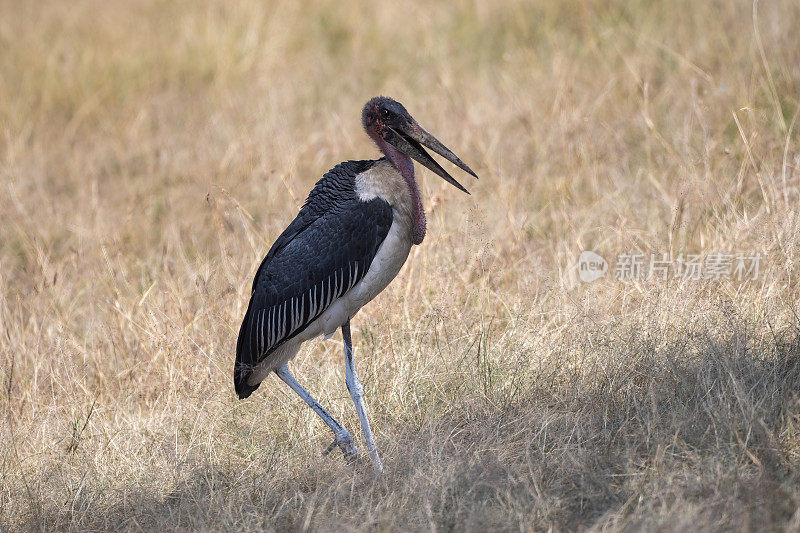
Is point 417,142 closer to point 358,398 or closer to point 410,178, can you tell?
point 410,178

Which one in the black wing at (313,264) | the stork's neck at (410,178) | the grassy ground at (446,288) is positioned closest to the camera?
the grassy ground at (446,288)

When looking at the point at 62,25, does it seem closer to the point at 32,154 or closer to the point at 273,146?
the point at 32,154

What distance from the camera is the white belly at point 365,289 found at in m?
3.31

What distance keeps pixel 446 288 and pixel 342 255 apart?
3.30 feet

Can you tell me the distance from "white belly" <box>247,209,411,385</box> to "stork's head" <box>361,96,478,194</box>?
0.27 meters

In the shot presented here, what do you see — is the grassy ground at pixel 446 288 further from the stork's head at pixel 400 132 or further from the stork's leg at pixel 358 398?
the stork's head at pixel 400 132

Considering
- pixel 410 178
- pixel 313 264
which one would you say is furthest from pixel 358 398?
pixel 410 178

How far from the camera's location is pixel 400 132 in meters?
3.45

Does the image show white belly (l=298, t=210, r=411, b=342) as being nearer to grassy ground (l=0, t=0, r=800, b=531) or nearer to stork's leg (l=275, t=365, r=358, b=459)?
stork's leg (l=275, t=365, r=358, b=459)

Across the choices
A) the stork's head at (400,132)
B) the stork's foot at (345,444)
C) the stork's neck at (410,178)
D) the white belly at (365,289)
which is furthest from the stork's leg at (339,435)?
the stork's head at (400,132)

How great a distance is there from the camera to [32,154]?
7215 mm

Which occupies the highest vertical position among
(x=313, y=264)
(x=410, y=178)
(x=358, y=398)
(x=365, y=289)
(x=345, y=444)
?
(x=410, y=178)

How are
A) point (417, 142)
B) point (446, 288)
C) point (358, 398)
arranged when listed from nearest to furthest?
point (358, 398), point (417, 142), point (446, 288)

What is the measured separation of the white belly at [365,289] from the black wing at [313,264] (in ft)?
0.10
